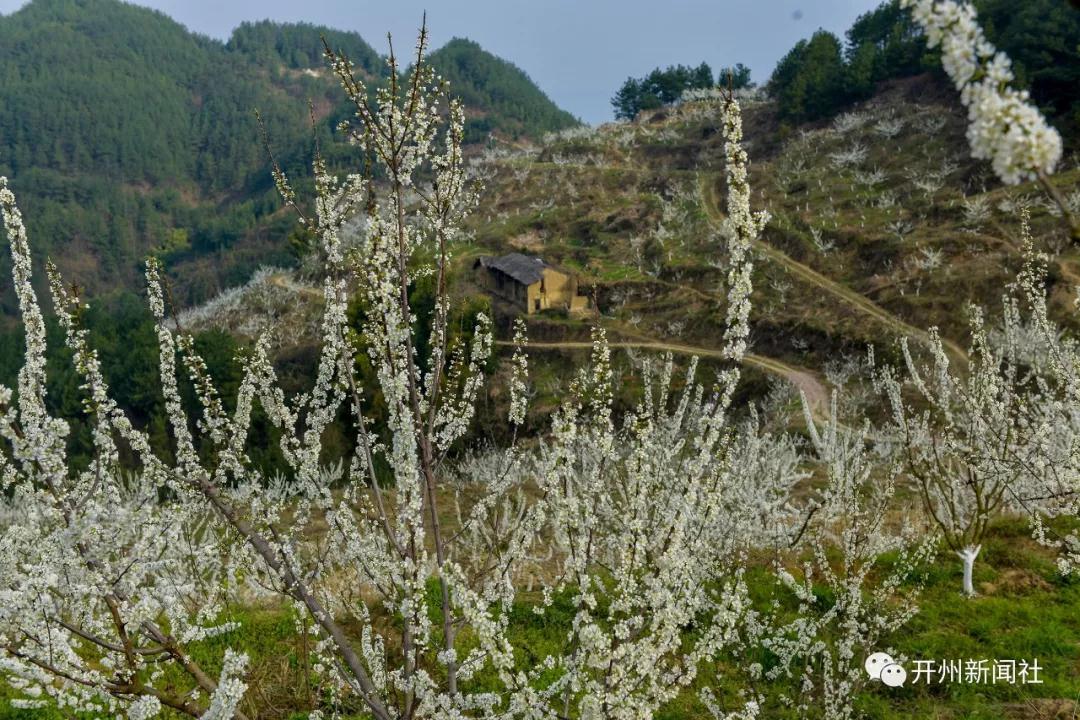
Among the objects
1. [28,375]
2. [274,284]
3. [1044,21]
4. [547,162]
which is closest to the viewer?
[28,375]

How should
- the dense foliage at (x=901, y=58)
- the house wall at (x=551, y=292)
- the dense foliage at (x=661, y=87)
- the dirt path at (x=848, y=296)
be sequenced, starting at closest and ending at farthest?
the dirt path at (x=848, y=296)
the dense foliage at (x=901, y=58)
the house wall at (x=551, y=292)
the dense foliage at (x=661, y=87)

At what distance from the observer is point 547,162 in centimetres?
8825

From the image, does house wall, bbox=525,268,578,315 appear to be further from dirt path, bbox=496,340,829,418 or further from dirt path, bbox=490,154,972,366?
dirt path, bbox=490,154,972,366

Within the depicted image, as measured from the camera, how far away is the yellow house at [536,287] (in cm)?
5281

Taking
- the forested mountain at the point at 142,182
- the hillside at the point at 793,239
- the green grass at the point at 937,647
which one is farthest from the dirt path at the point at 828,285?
the forested mountain at the point at 142,182

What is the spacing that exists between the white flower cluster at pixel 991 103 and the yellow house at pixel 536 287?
50642 millimetres

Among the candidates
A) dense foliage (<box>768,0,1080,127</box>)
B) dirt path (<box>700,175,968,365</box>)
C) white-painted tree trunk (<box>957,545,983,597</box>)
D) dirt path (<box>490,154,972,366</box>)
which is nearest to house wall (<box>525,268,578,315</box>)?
dirt path (<box>490,154,972,366</box>)

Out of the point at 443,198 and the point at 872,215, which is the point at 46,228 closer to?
the point at 872,215

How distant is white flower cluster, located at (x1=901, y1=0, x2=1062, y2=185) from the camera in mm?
1753

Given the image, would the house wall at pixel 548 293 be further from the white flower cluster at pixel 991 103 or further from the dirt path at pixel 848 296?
the white flower cluster at pixel 991 103

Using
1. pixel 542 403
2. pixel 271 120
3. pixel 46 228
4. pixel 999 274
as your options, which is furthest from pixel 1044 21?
pixel 271 120

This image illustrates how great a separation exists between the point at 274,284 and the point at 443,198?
82.8 meters

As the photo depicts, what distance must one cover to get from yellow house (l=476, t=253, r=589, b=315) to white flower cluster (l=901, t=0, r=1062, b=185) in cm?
5064

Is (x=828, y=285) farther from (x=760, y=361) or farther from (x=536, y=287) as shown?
(x=536, y=287)
